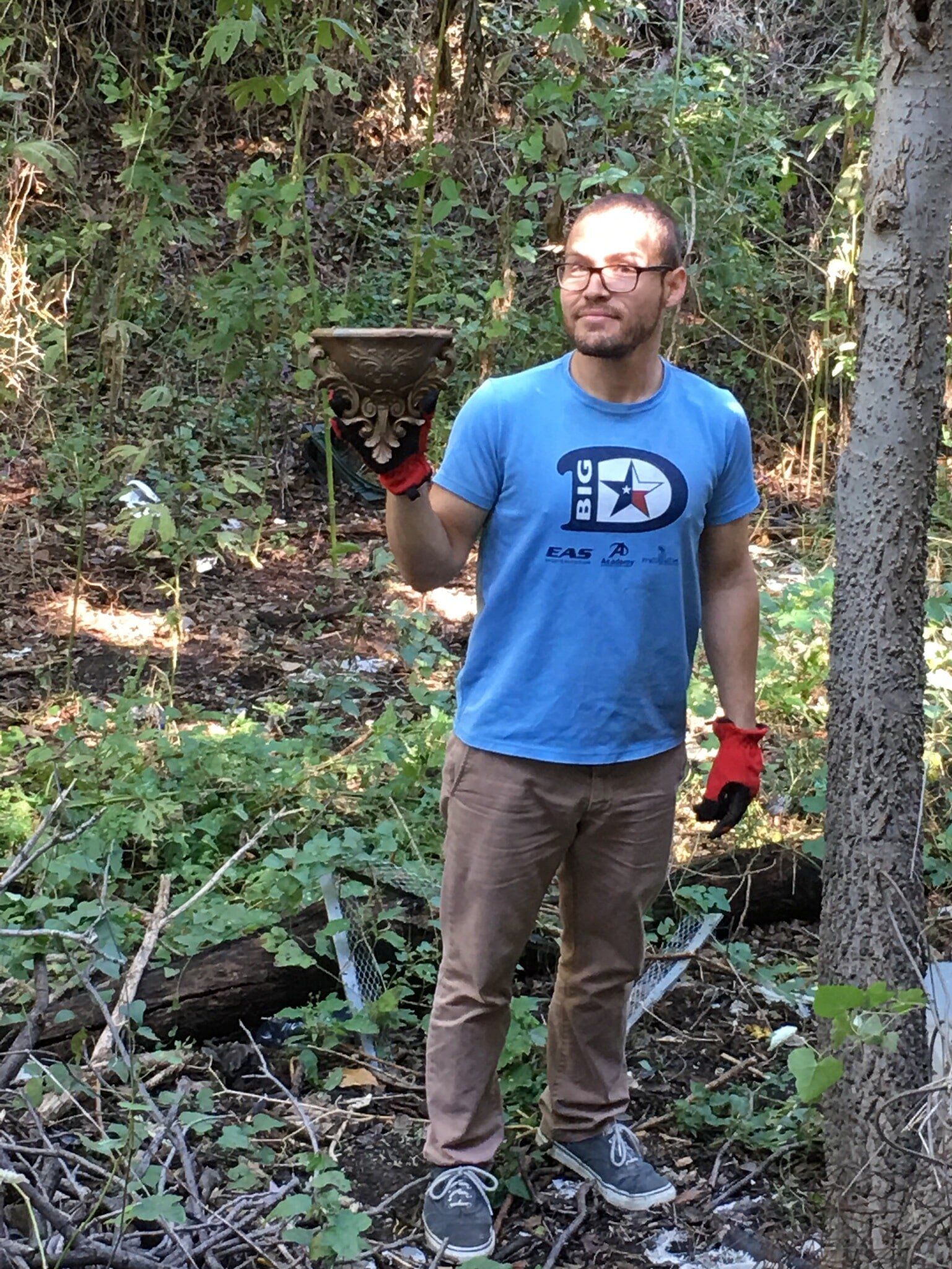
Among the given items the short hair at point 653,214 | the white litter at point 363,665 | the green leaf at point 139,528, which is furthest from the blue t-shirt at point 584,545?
the white litter at point 363,665

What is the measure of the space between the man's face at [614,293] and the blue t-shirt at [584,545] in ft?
0.36

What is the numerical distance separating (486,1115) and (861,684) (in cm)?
119

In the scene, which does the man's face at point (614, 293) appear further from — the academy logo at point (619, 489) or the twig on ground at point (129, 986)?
the twig on ground at point (129, 986)

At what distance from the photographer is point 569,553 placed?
259 centimetres

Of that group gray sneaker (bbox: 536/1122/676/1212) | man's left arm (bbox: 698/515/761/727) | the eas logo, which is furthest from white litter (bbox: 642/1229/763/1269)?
the eas logo

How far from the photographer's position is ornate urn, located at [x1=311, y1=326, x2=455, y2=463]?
2.24 metres

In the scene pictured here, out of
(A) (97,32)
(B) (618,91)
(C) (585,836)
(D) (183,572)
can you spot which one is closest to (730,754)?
(C) (585,836)

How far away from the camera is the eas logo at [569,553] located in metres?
2.58

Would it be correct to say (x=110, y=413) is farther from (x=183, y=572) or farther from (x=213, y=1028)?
(x=213, y=1028)

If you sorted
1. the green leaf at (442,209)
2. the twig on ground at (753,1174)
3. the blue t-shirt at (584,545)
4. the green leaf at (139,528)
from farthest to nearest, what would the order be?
the green leaf at (442,209) → the green leaf at (139,528) → the twig on ground at (753,1174) → the blue t-shirt at (584,545)

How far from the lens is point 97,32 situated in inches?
370

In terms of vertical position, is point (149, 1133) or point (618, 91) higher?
point (618, 91)

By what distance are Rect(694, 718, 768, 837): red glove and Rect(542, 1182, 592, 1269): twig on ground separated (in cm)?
83

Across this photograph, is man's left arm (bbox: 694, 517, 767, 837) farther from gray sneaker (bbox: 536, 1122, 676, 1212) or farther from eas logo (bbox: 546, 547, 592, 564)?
gray sneaker (bbox: 536, 1122, 676, 1212)
